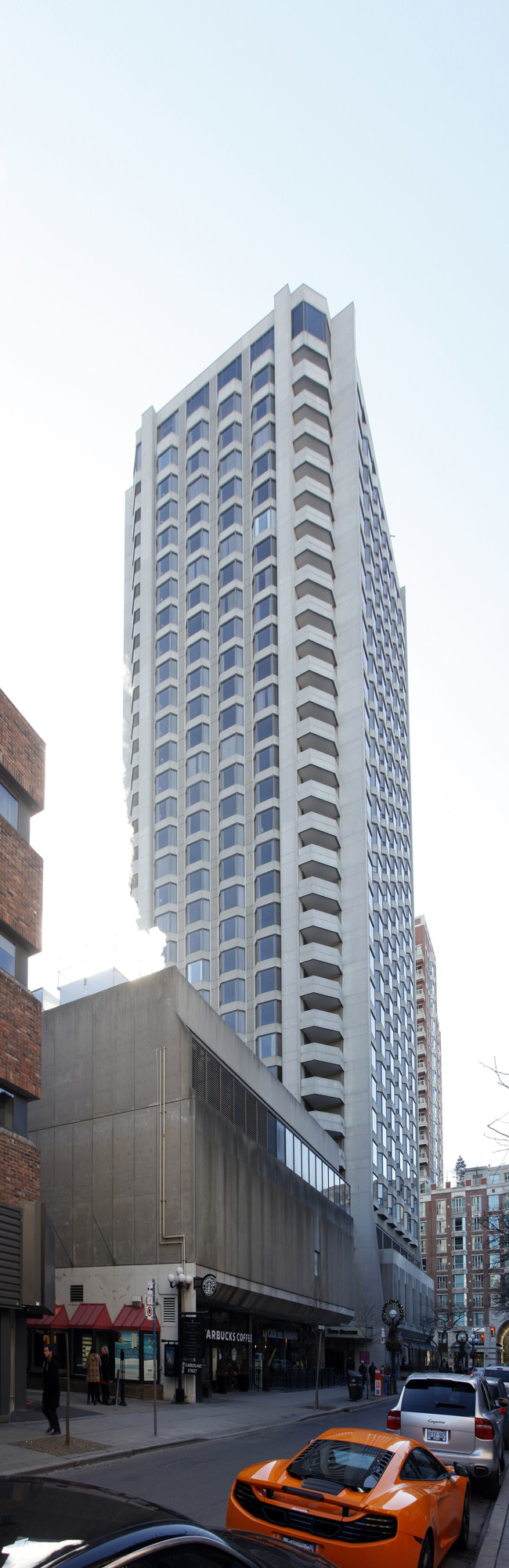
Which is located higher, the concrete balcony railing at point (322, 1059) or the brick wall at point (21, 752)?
the brick wall at point (21, 752)

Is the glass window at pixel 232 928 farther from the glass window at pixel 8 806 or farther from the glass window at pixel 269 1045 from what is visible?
the glass window at pixel 8 806

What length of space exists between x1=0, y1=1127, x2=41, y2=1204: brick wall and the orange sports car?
48.7ft

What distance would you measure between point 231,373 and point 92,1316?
75.4 meters

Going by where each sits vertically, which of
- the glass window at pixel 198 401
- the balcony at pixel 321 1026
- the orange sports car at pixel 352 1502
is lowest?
the orange sports car at pixel 352 1502

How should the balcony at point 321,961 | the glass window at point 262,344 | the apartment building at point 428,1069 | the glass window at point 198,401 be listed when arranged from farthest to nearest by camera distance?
the apartment building at point 428,1069 < the glass window at point 198,401 < the glass window at point 262,344 < the balcony at point 321,961

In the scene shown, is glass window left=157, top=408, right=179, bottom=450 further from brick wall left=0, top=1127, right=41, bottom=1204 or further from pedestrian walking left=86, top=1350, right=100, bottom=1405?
pedestrian walking left=86, top=1350, right=100, bottom=1405

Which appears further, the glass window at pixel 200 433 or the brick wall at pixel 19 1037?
the glass window at pixel 200 433

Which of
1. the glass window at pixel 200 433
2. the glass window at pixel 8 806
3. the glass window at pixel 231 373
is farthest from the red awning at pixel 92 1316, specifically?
the glass window at pixel 231 373

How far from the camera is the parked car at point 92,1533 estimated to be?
3.33 metres

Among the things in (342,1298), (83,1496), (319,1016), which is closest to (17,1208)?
(83,1496)

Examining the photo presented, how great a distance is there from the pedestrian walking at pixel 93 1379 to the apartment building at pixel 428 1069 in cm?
10377

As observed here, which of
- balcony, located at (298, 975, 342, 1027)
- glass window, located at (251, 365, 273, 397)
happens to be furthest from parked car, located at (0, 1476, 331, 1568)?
glass window, located at (251, 365, 273, 397)

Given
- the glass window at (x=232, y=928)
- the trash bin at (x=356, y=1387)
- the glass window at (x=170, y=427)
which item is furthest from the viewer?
the glass window at (x=170, y=427)

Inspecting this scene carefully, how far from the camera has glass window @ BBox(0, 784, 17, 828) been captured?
2498cm
